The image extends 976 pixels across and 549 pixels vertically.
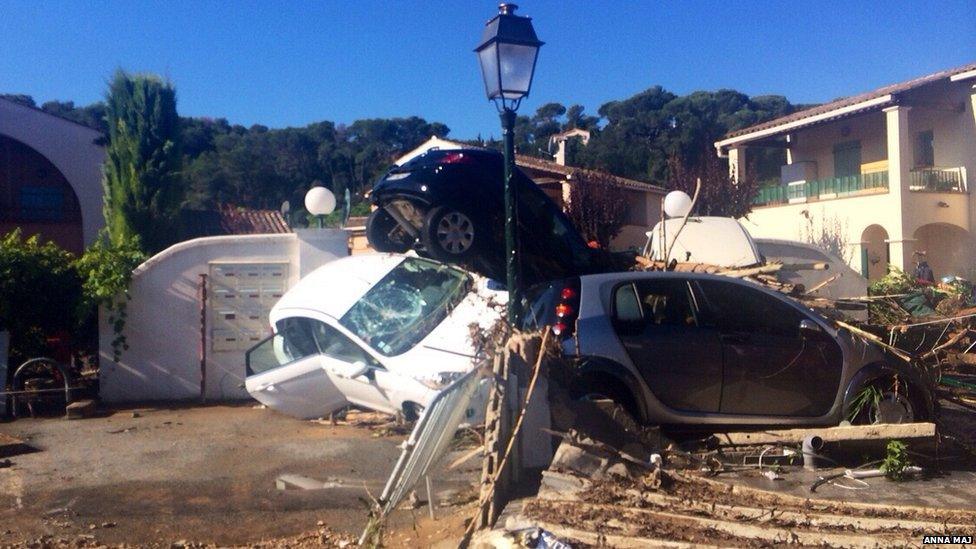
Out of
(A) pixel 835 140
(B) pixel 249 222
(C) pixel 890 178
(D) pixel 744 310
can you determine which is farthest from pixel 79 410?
(A) pixel 835 140

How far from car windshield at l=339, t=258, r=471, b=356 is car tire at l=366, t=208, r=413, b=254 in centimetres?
24

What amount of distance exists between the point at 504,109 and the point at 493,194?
5.65 ft

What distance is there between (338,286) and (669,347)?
4524 mm

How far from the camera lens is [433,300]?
9.27m

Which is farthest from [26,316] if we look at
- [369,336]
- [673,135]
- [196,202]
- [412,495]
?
[673,135]

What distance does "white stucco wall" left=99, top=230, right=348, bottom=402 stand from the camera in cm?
1209

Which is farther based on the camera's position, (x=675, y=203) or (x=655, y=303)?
(x=675, y=203)

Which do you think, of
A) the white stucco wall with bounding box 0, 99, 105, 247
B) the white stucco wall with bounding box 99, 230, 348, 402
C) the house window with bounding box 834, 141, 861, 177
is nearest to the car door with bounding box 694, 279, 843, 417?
the white stucco wall with bounding box 99, 230, 348, 402

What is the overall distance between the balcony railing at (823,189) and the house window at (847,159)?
25.6 inches

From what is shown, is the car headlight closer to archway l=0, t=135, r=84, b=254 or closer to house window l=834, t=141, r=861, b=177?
house window l=834, t=141, r=861, b=177

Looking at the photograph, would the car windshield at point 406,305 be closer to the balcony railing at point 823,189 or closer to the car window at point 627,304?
the car window at point 627,304

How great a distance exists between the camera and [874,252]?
73.4 ft

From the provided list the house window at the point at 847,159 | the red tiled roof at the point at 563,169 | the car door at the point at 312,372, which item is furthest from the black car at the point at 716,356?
the house window at the point at 847,159

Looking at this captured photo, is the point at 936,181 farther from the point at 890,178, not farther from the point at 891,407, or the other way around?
the point at 891,407
